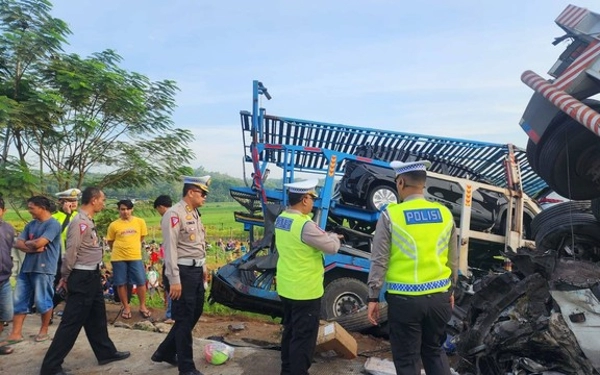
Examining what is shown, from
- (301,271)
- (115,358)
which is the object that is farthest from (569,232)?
(115,358)

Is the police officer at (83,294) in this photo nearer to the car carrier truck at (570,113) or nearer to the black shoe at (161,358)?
the black shoe at (161,358)

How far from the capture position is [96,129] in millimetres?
7949

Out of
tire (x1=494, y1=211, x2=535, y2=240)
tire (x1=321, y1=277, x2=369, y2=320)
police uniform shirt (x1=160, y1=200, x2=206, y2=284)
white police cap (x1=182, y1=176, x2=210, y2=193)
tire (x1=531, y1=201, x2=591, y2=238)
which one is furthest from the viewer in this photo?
tire (x1=494, y1=211, x2=535, y2=240)

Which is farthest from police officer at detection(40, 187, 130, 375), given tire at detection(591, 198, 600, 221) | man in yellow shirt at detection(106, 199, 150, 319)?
tire at detection(591, 198, 600, 221)

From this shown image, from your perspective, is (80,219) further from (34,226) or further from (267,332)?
(267,332)

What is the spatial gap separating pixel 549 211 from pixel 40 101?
703 cm

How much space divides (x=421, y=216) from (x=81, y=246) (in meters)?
2.69

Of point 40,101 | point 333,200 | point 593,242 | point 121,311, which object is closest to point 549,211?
point 593,242

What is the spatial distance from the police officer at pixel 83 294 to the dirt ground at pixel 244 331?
4.73 ft

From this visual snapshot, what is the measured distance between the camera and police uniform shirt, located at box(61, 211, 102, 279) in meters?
3.60

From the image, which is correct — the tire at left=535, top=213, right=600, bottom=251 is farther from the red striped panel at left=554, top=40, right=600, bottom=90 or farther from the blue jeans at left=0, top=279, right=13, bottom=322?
the blue jeans at left=0, top=279, right=13, bottom=322

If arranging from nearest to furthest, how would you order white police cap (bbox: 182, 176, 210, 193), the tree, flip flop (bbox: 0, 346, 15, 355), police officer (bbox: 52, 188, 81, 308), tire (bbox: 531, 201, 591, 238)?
white police cap (bbox: 182, 176, 210, 193) < flip flop (bbox: 0, 346, 15, 355) < tire (bbox: 531, 201, 591, 238) < police officer (bbox: 52, 188, 81, 308) < the tree

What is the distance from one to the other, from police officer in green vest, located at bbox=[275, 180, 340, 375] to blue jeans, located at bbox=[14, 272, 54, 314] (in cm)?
258

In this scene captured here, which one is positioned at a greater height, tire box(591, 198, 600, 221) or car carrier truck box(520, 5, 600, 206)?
car carrier truck box(520, 5, 600, 206)
